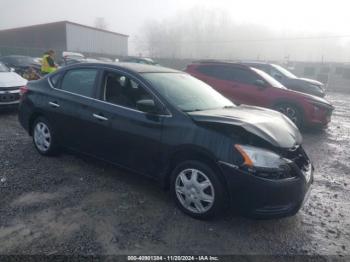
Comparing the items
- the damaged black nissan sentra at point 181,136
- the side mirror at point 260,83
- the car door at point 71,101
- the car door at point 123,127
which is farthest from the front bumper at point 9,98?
the side mirror at point 260,83

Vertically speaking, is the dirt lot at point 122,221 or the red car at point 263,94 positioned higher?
the red car at point 263,94

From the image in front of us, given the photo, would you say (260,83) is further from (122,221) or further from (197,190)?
(122,221)

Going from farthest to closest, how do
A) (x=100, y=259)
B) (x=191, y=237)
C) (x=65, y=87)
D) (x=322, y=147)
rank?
(x=322, y=147)
(x=65, y=87)
(x=191, y=237)
(x=100, y=259)

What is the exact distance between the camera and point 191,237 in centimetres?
314

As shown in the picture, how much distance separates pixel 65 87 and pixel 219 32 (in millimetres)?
71896

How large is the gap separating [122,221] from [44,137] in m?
2.38

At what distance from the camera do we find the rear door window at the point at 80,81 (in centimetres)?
433

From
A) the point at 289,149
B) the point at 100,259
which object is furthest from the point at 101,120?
the point at 289,149

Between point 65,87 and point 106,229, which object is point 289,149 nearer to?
point 106,229

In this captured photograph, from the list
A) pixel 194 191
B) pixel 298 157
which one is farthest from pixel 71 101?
pixel 298 157

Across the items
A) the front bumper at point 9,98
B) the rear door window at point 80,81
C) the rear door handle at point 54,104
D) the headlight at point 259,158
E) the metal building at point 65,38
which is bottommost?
the front bumper at point 9,98

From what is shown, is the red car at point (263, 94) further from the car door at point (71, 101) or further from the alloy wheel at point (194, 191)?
the alloy wheel at point (194, 191)

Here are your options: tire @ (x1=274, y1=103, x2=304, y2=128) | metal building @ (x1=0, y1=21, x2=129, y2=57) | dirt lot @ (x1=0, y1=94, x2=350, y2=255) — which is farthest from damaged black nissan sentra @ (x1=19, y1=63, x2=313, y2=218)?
metal building @ (x1=0, y1=21, x2=129, y2=57)

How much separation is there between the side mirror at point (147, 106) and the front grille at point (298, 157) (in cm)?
154
